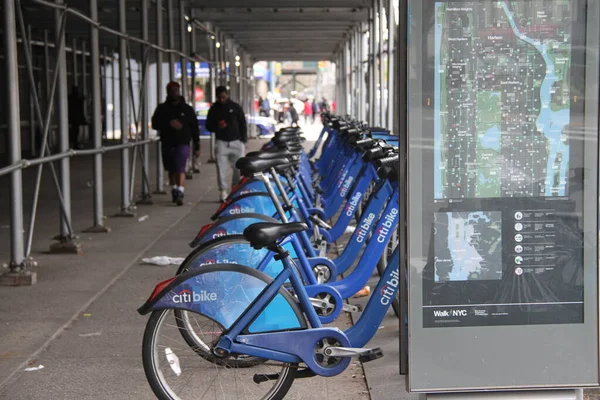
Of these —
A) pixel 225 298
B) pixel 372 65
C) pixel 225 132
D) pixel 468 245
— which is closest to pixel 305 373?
pixel 225 298

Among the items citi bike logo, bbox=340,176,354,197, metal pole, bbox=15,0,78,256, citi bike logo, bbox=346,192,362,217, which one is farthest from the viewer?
metal pole, bbox=15,0,78,256

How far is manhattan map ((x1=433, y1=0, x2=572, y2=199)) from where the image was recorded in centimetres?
368

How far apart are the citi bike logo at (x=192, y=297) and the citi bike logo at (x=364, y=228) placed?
2.12m

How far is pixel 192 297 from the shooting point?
4270mm

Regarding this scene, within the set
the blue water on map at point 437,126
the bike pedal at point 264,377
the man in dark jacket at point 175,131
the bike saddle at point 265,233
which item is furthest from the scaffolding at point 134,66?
the bike pedal at point 264,377

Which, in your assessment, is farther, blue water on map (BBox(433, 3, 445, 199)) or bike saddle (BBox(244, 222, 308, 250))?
bike saddle (BBox(244, 222, 308, 250))

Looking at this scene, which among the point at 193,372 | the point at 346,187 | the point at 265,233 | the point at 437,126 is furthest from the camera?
the point at 346,187

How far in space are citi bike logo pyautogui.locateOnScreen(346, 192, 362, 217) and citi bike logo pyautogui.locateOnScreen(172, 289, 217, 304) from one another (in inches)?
124

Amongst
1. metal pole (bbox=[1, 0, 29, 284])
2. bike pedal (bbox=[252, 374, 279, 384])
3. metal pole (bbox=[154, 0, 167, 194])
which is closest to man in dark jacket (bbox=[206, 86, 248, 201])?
metal pole (bbox=[154, 0, 167, 194])

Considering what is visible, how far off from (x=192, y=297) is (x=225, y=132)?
10534 millimetres

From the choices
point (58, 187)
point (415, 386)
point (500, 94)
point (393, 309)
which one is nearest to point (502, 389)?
point (415, 386)

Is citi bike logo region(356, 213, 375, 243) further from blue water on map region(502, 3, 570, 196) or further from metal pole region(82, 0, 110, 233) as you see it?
metal pole region(82, 0, 110, 233)

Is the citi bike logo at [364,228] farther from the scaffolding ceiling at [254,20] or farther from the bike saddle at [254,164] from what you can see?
the scaffolding ceiling at [254,20]

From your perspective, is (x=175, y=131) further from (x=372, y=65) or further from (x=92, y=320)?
(x=92, y=320)
